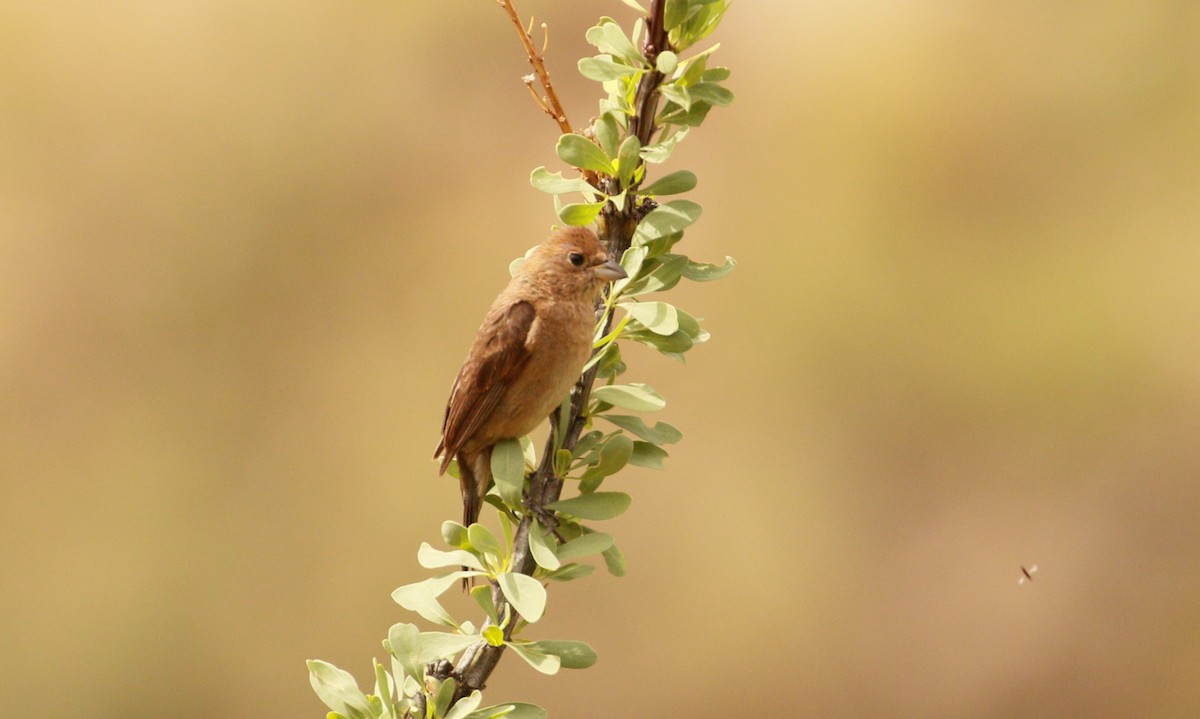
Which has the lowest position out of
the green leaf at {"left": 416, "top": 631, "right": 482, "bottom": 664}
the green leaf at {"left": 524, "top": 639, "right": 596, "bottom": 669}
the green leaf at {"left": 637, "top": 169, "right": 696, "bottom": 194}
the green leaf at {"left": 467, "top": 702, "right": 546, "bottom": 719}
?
the green leaf at {"left": 467, "top": 702, "right": 546, "bottom": 719}

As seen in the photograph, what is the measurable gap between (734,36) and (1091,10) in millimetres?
900

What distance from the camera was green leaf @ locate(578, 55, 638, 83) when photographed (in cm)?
96

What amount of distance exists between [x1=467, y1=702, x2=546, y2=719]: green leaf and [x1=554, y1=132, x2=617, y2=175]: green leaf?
19.0 inches

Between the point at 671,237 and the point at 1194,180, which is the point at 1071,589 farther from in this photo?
the point at 671,237

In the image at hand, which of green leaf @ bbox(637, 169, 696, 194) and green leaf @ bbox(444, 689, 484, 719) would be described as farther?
green leaf @ bbox(637, 169, 696, 194)

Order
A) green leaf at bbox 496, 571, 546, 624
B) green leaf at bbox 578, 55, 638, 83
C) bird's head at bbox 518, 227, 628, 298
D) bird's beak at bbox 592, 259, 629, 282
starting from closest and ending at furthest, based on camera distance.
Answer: green leaf at bbox 496, 571, 546, 624
green leaf at bbox 578, 55, 638, 83
bird's beak at bbox 592, 259, 629, 282
bird's head at bbox 518, 227, 628, 298

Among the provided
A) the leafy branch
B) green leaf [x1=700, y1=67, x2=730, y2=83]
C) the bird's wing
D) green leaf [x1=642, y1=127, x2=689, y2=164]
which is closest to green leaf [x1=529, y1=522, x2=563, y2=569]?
the leafy branch

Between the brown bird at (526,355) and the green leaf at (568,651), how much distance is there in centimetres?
26

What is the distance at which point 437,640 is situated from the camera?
897 millimetres

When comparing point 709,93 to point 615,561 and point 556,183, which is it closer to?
point 556,183

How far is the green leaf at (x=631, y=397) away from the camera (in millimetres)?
998

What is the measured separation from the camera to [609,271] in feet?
3.76

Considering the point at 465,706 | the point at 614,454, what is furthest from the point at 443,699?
the point at 614,454

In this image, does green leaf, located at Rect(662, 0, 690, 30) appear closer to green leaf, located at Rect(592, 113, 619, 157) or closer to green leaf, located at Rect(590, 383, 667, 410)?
green leaf, located at Rect(592, 113, 619, 157)
